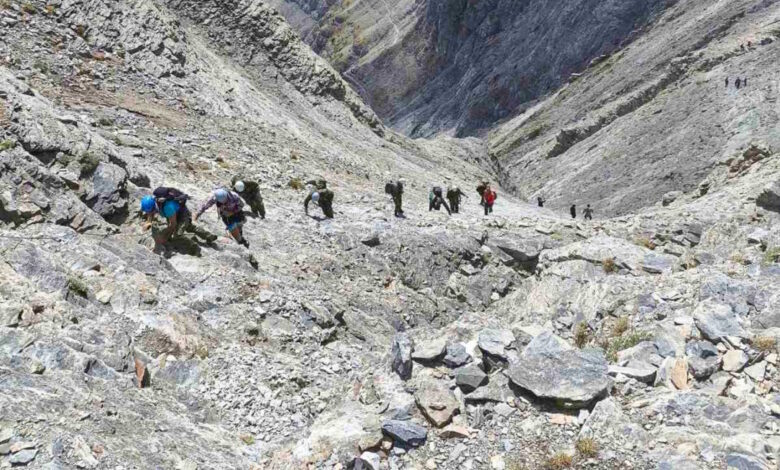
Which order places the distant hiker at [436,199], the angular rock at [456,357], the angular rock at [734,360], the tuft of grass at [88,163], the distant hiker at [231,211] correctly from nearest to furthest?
1. the angular rock at [734,360]
2. the angular rock at [456,357]
3. the tuft of grass at [88,163]
4. the distant hiker at [231,211]
5. the distant hiker at [436,199]

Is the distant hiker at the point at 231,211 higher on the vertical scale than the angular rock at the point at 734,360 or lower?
lower

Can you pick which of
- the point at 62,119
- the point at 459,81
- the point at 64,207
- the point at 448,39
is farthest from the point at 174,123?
the point at 448,39

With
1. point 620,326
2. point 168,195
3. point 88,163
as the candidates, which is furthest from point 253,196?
point 620,326

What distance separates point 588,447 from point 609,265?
8.65 metres

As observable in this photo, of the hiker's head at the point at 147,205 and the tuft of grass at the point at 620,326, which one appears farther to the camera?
the hiker's head at the point at 147,205

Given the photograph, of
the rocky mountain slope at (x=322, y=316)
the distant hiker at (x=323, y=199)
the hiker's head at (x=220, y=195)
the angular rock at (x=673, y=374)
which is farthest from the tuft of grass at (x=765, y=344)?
the distant hiker at (x=323, y=199)

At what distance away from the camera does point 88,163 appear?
1391cm

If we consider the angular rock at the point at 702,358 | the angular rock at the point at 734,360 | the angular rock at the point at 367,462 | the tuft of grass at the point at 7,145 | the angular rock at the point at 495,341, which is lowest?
the tuft of grass at the point at 7,145

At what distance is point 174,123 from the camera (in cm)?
2233

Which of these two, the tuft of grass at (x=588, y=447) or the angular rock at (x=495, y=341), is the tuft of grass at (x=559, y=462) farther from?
the angular rock at (x=495, y=341)

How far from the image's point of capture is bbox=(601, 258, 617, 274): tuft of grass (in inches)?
555

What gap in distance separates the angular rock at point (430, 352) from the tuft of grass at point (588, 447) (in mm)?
2237

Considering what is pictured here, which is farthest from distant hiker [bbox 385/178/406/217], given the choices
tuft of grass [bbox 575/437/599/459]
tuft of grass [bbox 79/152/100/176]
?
tuft of grass [bbox 575/437/599/459]

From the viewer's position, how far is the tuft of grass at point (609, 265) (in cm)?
1411
